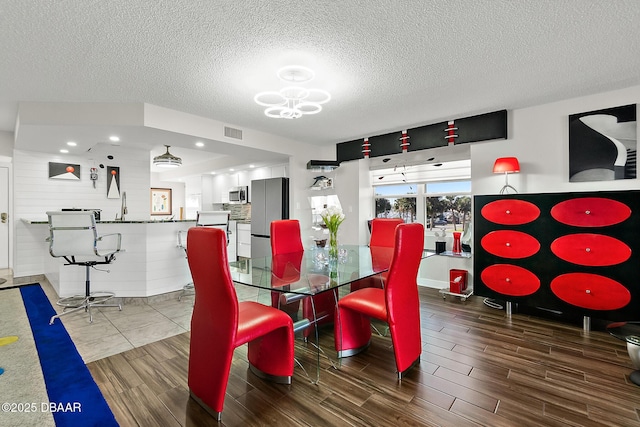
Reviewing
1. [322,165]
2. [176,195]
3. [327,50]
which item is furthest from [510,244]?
[176,195]

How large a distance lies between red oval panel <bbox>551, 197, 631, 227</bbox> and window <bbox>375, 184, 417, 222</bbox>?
6.96 ft

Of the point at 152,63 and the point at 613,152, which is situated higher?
the point at 152,63

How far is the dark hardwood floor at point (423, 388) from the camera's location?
5.80 ft

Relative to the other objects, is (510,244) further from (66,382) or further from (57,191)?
(57,191)

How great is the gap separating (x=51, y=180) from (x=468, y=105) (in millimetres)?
6648

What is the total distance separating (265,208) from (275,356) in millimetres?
4367

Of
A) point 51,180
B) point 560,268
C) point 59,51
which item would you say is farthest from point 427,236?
point 51,180

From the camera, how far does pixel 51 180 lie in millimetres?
5309

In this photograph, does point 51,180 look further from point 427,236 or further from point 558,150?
point 558,150

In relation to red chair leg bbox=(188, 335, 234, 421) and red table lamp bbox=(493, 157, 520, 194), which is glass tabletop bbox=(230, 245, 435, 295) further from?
red table lamp bbox=(493, 157, 520, 194)

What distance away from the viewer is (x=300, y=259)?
3125 millimetres

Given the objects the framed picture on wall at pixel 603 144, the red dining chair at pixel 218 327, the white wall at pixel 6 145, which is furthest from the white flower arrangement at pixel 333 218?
the white wall at pixel 6 145

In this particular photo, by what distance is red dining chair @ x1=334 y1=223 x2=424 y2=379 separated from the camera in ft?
6.92

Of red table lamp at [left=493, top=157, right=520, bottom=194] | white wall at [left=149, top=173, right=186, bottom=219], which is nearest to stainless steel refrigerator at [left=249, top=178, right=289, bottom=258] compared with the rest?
red table lamp at [left=493, top=157, right=520, bottom=194]
